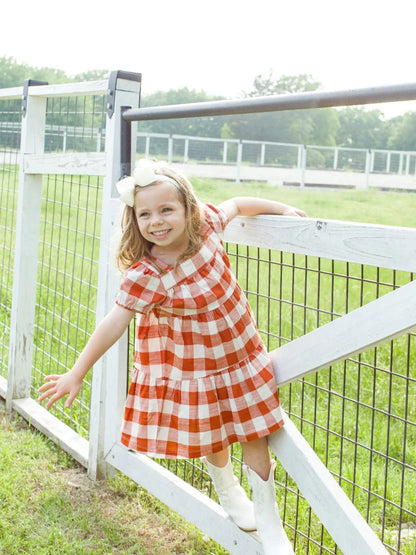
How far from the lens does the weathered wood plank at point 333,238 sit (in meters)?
2.02

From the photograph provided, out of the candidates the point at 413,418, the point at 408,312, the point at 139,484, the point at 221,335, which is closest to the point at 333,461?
the point at 413,418

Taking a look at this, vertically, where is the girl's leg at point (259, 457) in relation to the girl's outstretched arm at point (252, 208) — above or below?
below

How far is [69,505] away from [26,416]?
1.04m

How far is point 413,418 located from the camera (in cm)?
401

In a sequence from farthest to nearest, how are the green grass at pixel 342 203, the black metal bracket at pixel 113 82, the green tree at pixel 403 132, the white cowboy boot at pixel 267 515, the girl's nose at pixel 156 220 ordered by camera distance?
the green tree at pixel 403 132 → the green grass at pixel 342 203 → the black metal bracket at pixel 113 82 → the white cowboy boot at pixel 267 515 → the girl's nose at pixel 156 220

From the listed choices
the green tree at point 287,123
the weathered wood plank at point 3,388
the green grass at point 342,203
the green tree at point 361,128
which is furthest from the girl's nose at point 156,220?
the green tree at point 361,128

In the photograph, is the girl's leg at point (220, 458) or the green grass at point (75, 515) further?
the green grass at point (75, 515)

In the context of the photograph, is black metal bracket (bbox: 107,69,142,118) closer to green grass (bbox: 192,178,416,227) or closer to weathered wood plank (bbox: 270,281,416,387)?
weathered wood plank (bbox: 270,281,416,387)

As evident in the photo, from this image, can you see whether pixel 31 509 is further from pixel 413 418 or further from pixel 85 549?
pixel 413 418

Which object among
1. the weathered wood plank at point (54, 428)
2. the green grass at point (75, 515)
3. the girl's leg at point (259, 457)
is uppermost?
the girl's leg at point (259, 457)

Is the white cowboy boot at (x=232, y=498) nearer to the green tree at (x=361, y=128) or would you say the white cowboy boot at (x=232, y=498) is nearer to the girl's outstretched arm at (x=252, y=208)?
the girl's outstretched arm at (x=252, y=208)

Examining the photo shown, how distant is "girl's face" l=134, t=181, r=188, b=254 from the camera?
2.29 metres

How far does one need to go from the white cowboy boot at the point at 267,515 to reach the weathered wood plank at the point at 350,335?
33cm

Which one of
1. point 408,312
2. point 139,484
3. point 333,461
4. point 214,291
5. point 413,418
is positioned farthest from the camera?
point 413,418
